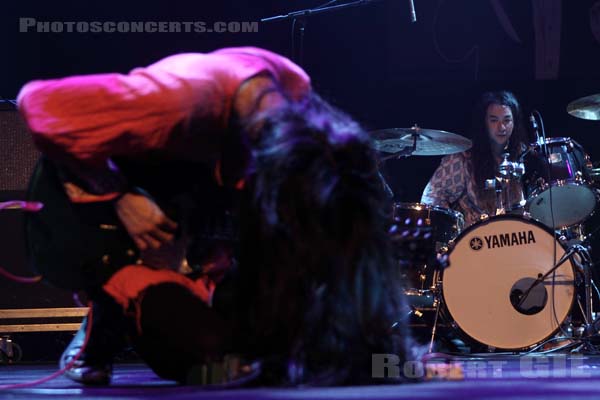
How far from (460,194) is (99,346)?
3.53 meters

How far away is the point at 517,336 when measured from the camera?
4305mm

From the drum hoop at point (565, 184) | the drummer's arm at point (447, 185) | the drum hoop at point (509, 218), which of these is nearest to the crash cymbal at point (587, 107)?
the drum hoop at point (565, 184)

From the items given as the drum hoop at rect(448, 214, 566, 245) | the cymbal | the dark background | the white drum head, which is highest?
the dark background

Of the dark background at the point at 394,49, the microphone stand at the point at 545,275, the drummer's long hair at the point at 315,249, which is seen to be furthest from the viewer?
the dark background at the point at 394,49

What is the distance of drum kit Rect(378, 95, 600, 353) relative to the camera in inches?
167

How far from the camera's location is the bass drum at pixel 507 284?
4.25 m

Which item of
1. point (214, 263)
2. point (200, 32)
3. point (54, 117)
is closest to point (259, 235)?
point (214, 263)

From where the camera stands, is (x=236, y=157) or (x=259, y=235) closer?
(x=259, y=235)

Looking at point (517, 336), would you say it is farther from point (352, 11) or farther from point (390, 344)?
point (390, 344)

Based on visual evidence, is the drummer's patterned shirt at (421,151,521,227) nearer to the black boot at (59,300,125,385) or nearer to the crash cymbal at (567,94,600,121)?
the crash cymbal at (567,94,600,121)

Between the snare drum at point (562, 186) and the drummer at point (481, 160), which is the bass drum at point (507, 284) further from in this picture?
the drummer at point (481, 160)

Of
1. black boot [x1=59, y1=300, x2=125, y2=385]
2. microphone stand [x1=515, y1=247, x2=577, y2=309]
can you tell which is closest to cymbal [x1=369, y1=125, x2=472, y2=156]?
microphone stand [x1=515, y1=247, x2=577, y2=309]

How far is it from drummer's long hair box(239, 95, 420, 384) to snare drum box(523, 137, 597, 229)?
2887 millimetres

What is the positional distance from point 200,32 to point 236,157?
3.64 metres
